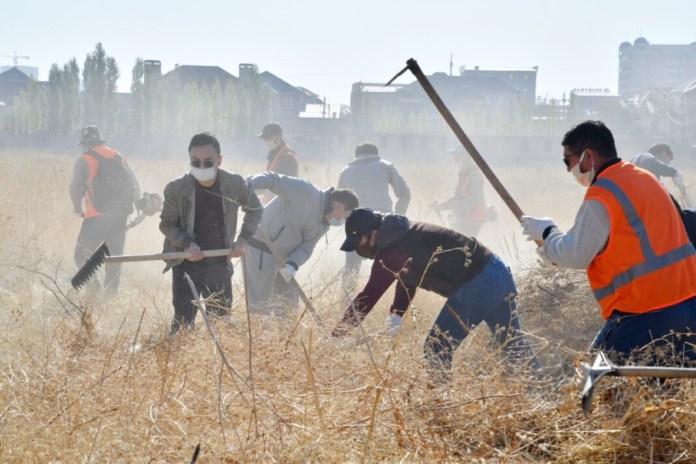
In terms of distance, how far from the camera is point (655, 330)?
13.5ft

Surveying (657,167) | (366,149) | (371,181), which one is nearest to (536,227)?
(371,181)

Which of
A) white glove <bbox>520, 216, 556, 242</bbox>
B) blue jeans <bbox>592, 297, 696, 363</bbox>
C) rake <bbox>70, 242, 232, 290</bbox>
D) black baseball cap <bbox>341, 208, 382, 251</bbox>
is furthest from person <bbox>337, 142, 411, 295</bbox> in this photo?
blue jeans <bbox>592, 297, 696, 363</bbox>

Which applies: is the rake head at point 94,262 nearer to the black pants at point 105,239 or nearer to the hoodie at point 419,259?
the hoodie at point 419,259

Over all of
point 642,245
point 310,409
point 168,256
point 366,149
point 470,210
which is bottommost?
point 310,409

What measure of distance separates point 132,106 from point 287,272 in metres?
50.5

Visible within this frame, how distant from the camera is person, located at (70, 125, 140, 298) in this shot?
944 cm

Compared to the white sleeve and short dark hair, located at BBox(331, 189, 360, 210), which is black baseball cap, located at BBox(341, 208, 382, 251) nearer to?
the white sleeve

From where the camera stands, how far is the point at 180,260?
609 centimetres

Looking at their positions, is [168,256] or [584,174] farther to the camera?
[168,256]

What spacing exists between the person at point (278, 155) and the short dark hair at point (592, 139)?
544 centimetres

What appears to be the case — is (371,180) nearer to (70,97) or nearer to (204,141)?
(204,141)

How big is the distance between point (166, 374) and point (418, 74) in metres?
1.90

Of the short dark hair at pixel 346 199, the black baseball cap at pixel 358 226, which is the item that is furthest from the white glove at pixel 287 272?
the black baseball cap at pixel 358 226

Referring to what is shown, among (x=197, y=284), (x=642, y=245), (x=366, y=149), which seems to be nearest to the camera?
(x=642, y=245)
